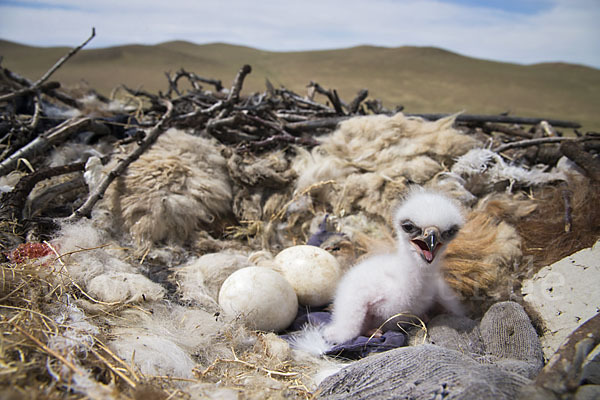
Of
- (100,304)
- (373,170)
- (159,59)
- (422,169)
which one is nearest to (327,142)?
(373,170)

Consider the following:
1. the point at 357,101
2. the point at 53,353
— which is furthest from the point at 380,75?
the point at 53,353

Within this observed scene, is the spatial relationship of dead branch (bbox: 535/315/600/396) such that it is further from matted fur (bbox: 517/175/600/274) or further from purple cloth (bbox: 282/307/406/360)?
matted fur (bbox: 517/175/600/274)

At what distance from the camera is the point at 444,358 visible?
1.12 m

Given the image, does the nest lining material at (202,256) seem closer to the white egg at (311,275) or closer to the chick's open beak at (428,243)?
the white egg at (311,275)

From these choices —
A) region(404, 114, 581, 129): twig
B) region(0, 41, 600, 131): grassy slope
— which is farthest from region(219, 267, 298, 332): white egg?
region(0, 41, 600, 131): grassy slope

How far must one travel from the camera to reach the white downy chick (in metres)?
1.48

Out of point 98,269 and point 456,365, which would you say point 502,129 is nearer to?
point 456,365

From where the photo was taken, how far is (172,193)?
85.5 inches

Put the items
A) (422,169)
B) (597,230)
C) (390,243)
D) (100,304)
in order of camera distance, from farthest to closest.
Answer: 1. (422,169)
2. (390,243)
3. (597,230)
4. (100,304)

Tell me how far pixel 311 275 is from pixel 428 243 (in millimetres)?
632

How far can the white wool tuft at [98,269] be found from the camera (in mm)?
1492

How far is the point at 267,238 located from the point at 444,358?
137cm

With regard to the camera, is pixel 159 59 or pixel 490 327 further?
pixel 159 59

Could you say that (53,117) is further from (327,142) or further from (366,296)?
(366,296)
